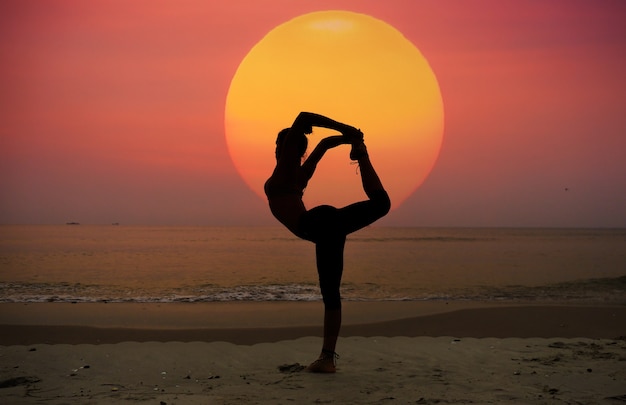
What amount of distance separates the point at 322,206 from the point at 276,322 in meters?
7.56

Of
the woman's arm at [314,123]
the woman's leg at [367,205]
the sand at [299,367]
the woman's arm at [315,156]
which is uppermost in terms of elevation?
the woman's arm at [314,123]

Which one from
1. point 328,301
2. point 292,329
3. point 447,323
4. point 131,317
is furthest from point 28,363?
point 447,323

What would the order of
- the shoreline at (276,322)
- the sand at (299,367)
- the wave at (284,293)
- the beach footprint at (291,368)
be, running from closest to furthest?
the sand at (299,367) → the beach footprint at (291,368) → the shoreline at (276,322) → the wave at (284,293)

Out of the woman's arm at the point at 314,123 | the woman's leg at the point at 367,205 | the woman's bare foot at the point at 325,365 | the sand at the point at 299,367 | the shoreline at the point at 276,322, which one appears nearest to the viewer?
the sand at the point at 299,367

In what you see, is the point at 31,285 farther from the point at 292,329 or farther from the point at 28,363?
the point at 28,363

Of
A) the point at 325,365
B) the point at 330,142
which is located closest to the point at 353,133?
the point at 330,142

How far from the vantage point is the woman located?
6137mm

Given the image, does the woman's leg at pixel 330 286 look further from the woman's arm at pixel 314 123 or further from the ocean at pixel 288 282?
the ocean at pixel 288 282

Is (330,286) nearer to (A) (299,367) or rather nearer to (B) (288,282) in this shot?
(A) (299,367)

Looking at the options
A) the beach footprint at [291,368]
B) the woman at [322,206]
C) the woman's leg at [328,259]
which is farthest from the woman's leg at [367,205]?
the beach footprint at [291,368]

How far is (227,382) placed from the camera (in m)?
6.64

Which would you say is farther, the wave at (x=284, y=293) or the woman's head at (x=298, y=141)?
the wave at (x=284, y=293)

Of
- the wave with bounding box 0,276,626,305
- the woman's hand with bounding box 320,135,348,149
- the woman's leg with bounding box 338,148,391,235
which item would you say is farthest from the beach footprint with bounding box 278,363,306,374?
the wave with bounding box 0,276,626,305

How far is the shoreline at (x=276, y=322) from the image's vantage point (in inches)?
448
